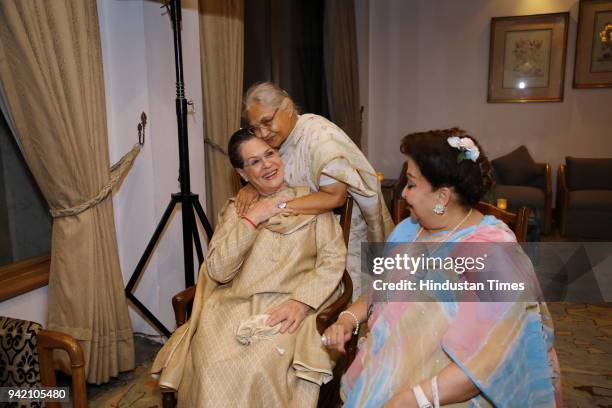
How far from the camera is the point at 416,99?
645 centimetres

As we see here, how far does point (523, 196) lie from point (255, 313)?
14.8ft

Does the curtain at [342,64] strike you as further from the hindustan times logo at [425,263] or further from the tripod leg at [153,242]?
the hindustan times logo at [425,263]

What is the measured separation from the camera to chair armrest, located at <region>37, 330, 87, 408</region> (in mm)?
1424

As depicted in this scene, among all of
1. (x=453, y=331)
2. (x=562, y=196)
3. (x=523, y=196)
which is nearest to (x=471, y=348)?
(x=453, y=331)

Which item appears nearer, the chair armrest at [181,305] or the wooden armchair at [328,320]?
the wooden armchair at [328,320]

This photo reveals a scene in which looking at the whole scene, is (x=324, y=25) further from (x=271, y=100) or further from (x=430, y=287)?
(x=430, y=287)

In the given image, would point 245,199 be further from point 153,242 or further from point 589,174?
point 589,174

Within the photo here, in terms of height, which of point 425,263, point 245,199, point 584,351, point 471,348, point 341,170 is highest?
point 341,170

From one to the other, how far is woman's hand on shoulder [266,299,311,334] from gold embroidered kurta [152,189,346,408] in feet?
0.07

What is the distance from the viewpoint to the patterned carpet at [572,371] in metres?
2.37

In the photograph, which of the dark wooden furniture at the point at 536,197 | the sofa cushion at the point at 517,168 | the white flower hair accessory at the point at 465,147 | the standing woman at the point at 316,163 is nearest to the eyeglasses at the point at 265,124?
the standing woman at the point at 316,163

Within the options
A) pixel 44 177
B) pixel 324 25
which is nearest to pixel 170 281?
pixel 44 177

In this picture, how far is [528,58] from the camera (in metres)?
5.97

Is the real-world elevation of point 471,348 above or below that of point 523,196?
above
